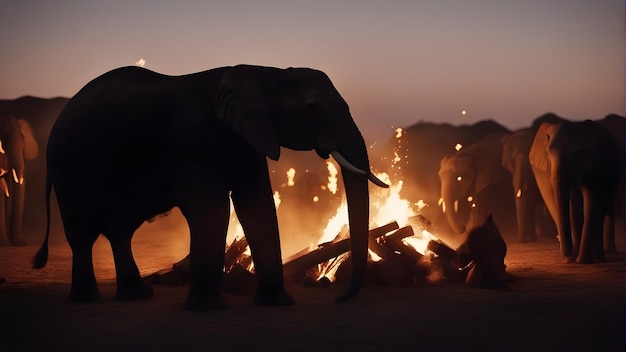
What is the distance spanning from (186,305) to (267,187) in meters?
1.78

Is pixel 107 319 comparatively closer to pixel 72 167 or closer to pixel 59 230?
pixel 72 167

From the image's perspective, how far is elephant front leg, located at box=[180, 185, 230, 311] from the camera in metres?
11.7

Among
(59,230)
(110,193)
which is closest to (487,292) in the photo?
(110,193)

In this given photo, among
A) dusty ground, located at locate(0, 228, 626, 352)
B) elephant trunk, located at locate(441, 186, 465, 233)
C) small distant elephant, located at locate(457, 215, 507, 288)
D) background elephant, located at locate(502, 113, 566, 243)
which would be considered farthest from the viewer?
elephant trunk, located at locate(441, 186, 465, 233)

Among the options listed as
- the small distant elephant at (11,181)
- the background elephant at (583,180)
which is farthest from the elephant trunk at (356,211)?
the small distant elephant at (11,181)

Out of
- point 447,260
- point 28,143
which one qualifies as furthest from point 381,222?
point 28,143

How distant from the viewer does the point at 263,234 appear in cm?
1238

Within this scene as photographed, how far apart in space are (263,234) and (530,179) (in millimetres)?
15851

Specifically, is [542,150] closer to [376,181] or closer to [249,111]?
[376,181]

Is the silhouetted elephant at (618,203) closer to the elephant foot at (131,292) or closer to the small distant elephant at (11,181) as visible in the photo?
the elephant foot at (131,292)

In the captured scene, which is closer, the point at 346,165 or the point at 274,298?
the point at 346,165

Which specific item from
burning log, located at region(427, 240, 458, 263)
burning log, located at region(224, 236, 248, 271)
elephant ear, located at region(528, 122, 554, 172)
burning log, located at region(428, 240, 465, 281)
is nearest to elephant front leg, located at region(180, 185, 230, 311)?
burning log, located at region(224, 236, 248, 271)

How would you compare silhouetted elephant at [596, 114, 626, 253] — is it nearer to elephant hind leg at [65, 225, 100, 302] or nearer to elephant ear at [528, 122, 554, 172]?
elephant ear at [528, 122, 554, 172]

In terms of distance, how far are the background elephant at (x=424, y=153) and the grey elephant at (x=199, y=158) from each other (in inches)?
841
